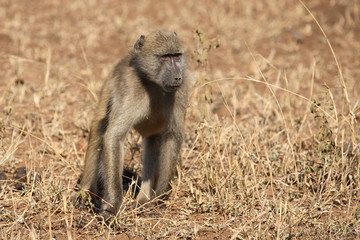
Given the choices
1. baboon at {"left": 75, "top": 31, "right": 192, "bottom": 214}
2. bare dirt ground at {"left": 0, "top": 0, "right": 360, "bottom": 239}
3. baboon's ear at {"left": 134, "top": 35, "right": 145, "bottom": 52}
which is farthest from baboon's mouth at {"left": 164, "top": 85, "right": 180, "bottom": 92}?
baboon's ear at {"left": 134, "top": 35, "right": 145, "bottom": 52}

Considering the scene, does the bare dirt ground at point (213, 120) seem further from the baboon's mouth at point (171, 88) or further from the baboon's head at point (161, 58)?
the baboon's mouth at point (171, 88)

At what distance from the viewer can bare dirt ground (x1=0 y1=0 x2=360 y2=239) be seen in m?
3.72

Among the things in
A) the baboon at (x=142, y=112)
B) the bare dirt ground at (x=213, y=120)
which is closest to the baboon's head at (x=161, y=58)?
the baboon at (x=142, y=112)

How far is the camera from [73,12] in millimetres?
9930

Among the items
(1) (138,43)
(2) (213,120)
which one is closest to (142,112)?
(1) (138,43)

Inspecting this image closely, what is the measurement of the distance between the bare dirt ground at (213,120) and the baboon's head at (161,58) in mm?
211

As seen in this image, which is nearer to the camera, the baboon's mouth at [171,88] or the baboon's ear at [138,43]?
the baboon's mouth at [171,88]

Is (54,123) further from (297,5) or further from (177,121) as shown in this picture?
(297,5)

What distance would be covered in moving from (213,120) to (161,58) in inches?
57.7

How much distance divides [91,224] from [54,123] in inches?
79.3

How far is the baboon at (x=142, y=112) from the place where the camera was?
3941 millimetres

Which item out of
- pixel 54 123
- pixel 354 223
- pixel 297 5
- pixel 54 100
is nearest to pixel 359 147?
pixel 354 223

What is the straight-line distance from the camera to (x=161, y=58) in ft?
13.4

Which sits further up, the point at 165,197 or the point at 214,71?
the point at 214,71
